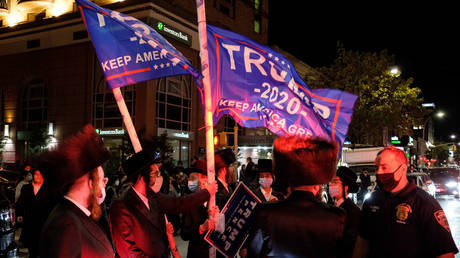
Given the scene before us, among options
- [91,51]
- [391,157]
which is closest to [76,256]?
[391,157]

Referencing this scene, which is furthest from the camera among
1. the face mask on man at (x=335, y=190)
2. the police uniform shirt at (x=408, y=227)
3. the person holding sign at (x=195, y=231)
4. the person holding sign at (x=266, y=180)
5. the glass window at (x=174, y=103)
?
the glass window at (x=174, y=103)

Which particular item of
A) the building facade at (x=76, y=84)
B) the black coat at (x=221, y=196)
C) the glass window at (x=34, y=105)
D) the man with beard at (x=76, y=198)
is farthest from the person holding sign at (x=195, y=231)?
the glass window at (x=34, y=105)

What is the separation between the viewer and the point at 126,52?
5070mm

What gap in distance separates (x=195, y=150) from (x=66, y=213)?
33.2 metres

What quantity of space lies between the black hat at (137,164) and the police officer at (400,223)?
222 centimetres

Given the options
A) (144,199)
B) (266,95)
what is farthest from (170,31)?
(144,199)

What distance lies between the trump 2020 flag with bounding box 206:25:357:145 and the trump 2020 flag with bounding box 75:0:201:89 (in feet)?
1.97

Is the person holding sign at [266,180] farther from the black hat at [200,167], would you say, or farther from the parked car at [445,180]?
the parked car at [445,180]

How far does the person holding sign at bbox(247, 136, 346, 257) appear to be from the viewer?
274cm

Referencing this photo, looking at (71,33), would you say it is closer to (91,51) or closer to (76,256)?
(91,51)

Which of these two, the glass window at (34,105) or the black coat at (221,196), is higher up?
the glass window at (34,105)

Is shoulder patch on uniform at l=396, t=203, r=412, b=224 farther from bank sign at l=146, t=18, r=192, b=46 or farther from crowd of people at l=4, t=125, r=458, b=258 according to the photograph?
bank sign at l=146, t=18, r=192, b=46

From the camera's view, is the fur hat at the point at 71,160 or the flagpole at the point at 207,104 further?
the flagpole at the point at 207,104

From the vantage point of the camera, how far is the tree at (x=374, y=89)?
103 ft
